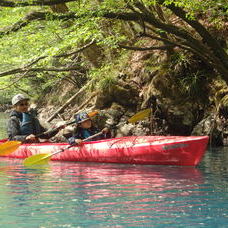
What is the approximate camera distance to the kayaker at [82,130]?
8477 mm

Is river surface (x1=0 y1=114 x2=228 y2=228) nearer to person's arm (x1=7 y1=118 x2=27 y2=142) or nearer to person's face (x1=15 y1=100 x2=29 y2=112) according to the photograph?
person's arm (x1=7 y1=118 x2=27 y2=142)

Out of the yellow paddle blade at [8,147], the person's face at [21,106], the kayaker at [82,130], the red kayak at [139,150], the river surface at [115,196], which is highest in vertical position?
the person's face at [21,106]

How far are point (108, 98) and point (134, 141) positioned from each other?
4900 mm

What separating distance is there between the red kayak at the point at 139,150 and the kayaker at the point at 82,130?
197mm

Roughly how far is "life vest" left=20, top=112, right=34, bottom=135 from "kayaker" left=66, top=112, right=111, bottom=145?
2.88 ft

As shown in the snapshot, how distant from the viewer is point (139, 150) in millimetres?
7801

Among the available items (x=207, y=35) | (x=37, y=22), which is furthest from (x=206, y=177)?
(x=37, y=22)

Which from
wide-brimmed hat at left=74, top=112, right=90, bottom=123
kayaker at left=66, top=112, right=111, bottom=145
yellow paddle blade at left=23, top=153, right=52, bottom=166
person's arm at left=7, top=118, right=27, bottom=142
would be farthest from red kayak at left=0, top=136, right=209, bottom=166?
yellow paddle blade at left=23, top=153, right=52, bottom=166

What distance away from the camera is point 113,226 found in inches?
152

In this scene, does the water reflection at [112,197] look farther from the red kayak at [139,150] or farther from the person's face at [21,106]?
the person's face at [21,106]

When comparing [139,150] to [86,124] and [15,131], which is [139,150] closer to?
[86,124]

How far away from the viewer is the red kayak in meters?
7.32

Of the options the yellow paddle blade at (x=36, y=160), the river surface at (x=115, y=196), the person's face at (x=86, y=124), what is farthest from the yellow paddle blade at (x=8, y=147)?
the person's face at (x=86, y=124)

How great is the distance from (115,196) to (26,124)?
4398 millimetres
